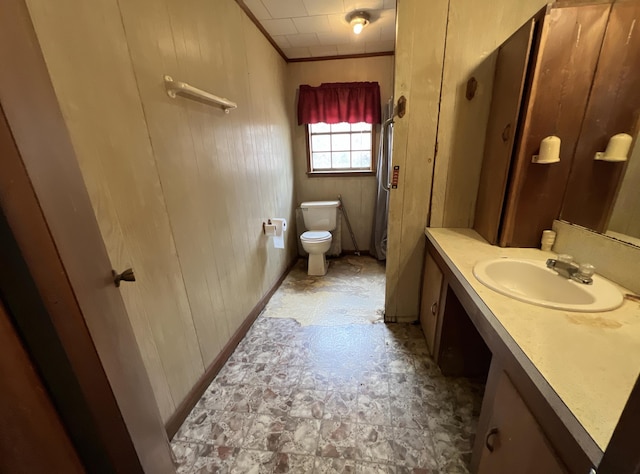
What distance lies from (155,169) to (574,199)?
6.34ft

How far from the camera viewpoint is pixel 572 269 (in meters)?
1.02

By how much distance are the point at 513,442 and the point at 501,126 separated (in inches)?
55.7

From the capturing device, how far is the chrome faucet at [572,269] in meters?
0.98

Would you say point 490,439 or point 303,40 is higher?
point 303,40

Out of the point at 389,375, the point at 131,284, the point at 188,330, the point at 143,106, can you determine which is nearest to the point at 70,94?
the point at 143,106

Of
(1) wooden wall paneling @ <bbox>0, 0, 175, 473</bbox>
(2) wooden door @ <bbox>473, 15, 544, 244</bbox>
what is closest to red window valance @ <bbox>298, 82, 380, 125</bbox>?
(2) wooden door @ <bbox>473, 15, 544, 244</bbox>

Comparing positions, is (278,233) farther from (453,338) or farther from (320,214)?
(453,338)

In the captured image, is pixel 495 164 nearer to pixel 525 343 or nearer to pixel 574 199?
pixel 574 199

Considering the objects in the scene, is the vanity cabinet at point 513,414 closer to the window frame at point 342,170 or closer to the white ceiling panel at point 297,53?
the window frame at point 342,170

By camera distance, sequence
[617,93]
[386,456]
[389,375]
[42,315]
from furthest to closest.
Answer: [389,375] → [386,456] → [617,93] → [42,315]

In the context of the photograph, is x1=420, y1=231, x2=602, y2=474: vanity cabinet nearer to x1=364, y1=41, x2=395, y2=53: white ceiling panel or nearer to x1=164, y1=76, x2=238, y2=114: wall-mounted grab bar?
x1=164, y1=76, x2=238, y2=114: wall-mounted grab bar

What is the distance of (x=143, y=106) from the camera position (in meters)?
1.11

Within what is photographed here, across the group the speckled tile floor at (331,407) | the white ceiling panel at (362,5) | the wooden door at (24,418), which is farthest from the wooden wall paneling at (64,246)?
the white ceiling panel at (362,5)

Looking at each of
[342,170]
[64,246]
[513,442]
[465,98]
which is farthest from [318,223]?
[64,246]
